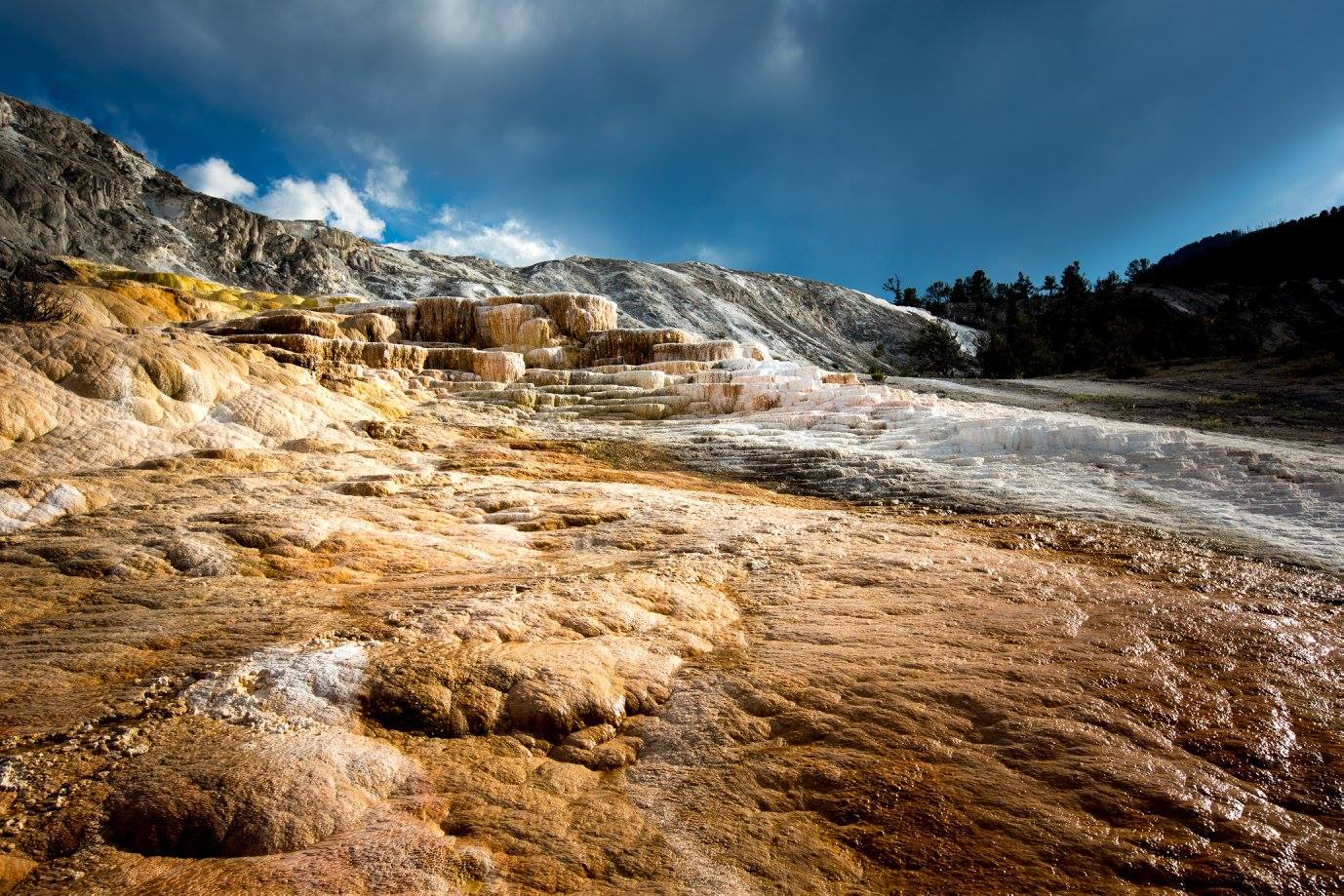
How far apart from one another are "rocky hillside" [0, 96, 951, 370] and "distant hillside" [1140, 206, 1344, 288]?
85.8 feet

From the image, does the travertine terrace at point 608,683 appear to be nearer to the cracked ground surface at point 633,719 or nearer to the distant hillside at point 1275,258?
the cracked ground surface at point 633,719

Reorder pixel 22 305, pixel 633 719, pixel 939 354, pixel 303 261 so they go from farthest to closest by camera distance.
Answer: pixel 303 261, pixel 939 354, pixel 22 305, pixel 633 719

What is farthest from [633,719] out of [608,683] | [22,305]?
[22,305]

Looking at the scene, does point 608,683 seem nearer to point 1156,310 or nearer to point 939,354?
point 939,354

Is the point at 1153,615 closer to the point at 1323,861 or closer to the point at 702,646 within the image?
the point at 1323,861

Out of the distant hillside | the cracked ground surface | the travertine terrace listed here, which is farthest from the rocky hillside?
the distant hillside

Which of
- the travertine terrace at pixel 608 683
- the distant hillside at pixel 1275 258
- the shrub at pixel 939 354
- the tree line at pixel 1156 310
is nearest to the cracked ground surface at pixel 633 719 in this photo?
the travertine terrace at pixel 608 683

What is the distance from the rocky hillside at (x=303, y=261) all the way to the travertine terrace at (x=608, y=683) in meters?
18.9

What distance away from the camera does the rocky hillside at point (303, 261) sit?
3212cm

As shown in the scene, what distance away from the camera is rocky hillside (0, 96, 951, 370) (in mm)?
32125

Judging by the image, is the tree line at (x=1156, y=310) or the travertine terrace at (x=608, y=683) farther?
the tree line at (x=1156, y=310)

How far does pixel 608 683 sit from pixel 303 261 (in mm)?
47318

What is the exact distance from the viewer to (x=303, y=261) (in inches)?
1620

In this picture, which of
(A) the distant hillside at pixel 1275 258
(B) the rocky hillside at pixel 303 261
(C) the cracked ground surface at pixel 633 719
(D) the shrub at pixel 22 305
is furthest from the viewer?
(A) the distant hillside at pixel 1275 258
